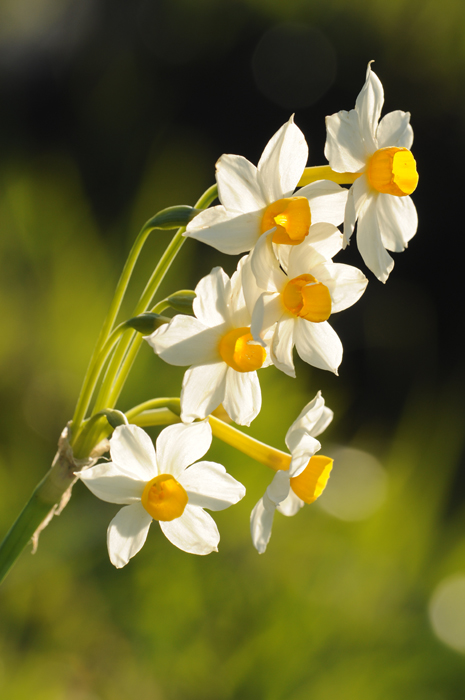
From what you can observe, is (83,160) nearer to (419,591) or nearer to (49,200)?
(49,200)

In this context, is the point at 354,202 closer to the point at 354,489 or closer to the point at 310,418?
the point at 310,418

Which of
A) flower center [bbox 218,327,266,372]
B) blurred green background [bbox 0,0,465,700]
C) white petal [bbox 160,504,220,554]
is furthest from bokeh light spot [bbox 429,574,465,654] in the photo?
flower center [bbox 218,327,266,372]

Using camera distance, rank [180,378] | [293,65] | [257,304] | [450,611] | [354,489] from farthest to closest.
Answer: [293,65] → [354,489] → [450,611] → [180,378] → [257,304]

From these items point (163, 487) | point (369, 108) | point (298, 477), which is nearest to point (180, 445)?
point (163, 487)

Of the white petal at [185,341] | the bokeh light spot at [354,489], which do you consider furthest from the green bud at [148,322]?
the bokeh light spot at [354,489]

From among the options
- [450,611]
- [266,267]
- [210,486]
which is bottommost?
[450,611]

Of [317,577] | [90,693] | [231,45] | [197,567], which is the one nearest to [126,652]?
[90,693]

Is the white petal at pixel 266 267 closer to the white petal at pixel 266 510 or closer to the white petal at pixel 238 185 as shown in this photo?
the white petal at pixel 238 185
